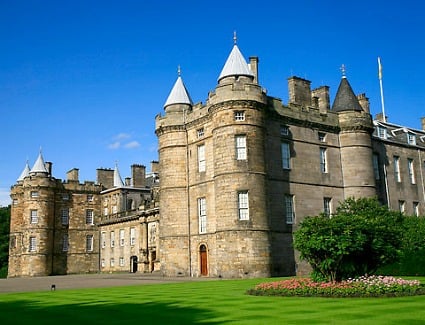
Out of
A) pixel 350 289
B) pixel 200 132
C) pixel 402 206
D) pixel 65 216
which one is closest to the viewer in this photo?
pixel 350 289

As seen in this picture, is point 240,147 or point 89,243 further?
point 89,243

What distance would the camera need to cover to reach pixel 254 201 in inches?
1289

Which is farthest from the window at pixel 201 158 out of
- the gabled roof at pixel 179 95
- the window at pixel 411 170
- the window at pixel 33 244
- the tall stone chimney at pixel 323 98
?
the window at pixel 33 244

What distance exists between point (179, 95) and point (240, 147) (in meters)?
9.62

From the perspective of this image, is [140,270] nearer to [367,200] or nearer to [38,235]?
[38,235]

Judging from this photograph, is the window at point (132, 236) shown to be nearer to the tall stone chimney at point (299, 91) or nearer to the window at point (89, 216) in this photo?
the window at point (89, 216)

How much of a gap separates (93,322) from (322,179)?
1194 inches

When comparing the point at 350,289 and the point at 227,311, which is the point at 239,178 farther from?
the point at 227,311

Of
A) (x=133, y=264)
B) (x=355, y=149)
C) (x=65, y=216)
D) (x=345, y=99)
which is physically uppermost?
(x=345, y=99)

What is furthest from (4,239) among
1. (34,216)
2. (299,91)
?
(299,91)

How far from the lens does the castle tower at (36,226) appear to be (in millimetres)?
57531

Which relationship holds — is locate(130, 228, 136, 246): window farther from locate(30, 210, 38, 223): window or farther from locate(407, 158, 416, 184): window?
locate(407, 158, 416, 184): window

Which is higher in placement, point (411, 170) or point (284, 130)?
point (284, 130)

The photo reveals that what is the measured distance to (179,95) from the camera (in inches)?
1613
